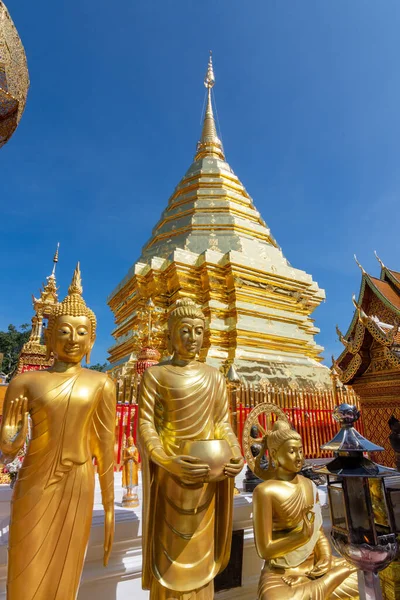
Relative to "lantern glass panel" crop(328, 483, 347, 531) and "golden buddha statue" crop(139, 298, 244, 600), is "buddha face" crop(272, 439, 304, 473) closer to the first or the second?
"lantern glass panel" crop(328, 483, 347, 531)

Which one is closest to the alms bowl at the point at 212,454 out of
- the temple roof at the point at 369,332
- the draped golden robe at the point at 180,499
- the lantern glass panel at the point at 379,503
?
the draped golden robe at the point at 180,499

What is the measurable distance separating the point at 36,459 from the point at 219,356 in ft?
25.0

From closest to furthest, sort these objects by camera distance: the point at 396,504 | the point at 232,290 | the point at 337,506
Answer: the point at 337,506 < the point at 396,504 < the point at 232,290

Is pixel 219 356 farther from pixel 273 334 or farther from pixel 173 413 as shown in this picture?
pixel 173 413

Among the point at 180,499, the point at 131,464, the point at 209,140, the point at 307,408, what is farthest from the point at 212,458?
the point at 209,140

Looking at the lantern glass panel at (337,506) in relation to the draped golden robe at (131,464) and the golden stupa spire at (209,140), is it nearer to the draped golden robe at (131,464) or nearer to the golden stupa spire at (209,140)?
the draped golden robe at (131,464)

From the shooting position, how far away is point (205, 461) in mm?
1705

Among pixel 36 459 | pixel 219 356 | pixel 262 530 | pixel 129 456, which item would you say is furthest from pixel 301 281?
pixel 36 459

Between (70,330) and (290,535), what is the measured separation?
1.91 metres

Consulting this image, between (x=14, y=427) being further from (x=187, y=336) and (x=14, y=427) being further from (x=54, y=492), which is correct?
(x=187, y=336)

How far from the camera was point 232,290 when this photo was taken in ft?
34.0

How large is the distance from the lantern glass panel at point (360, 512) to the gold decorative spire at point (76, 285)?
6.95 feet

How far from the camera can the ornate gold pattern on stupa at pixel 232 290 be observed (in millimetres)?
9578

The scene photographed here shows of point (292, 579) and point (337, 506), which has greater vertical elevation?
point (337, 506)
